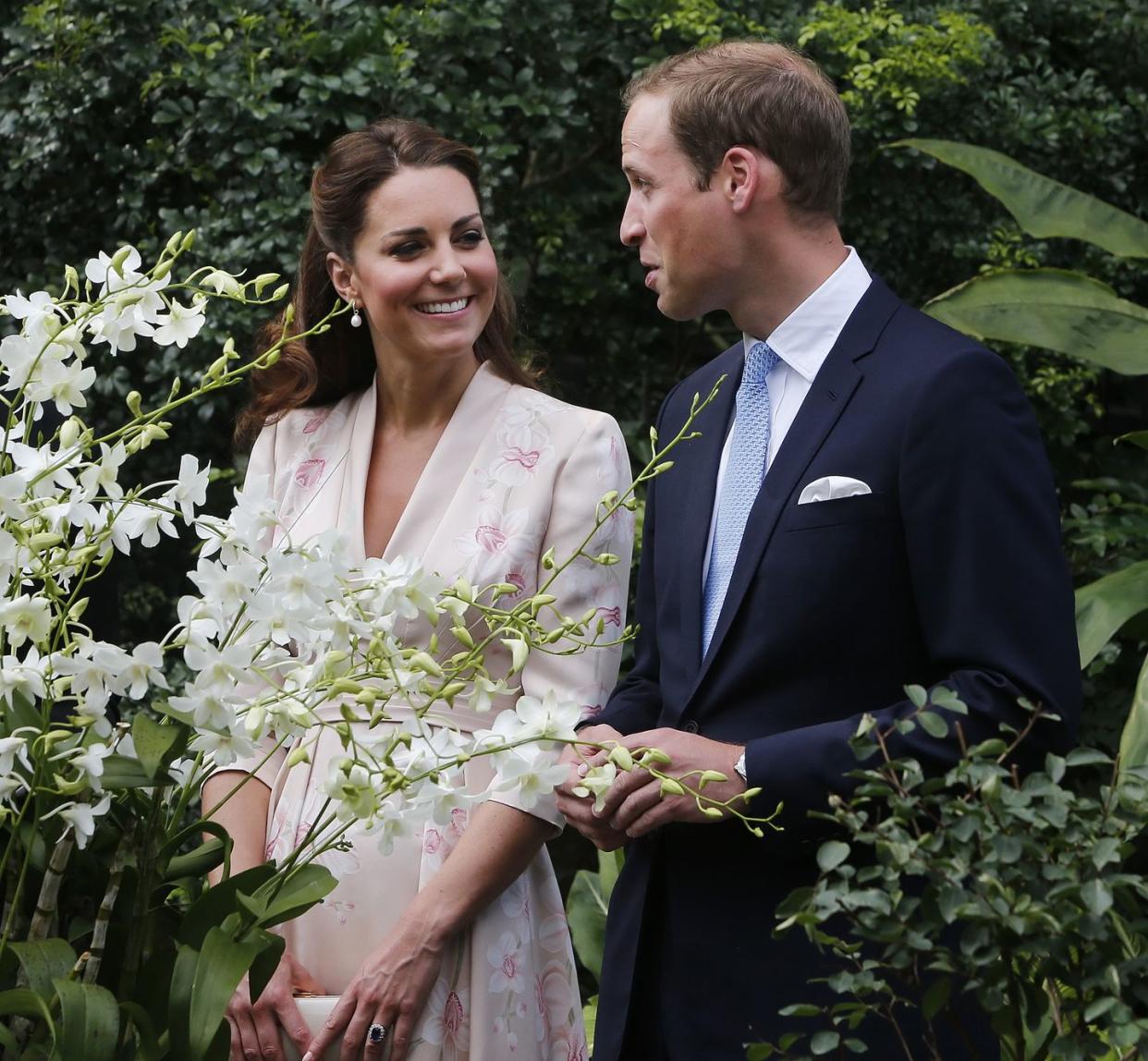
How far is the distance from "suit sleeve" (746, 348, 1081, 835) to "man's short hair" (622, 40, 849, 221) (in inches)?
16.2

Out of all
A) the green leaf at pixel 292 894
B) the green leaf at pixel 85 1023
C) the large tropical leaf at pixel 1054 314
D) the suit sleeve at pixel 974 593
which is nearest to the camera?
the green leaf at pixel 85 1023

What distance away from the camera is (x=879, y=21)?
14.8ft

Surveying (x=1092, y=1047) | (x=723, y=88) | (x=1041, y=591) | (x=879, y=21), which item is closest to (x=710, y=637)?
(x=1041, y=591)

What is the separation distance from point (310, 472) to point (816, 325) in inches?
35.9

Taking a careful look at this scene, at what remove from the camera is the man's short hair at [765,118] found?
212cm

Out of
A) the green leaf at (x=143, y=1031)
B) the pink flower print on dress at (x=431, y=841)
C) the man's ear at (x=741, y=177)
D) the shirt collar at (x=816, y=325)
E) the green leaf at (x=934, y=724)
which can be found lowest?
the pink flower print on dress at (x=431, y=841)

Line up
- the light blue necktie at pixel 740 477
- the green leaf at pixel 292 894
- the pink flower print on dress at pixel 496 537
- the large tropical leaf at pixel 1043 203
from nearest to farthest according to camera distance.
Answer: the green leaf at pixel 292 894 < the light blue necktie at pixel 740 477 < the pink flower print on dress at pixel 496 537 < the large tropical leaf at pixel 1043 203

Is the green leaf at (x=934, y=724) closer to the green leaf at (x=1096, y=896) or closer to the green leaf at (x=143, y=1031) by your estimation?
the green leaf at (x=1096, y=896)

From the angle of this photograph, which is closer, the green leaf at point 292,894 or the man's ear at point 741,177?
the green leaf at point 292,894

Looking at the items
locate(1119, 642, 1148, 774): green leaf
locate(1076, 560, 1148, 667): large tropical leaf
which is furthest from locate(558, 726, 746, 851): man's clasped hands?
locate(1076, 560, 1148, 667): large tropical leaf

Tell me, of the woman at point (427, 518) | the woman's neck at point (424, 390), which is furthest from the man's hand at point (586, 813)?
the woman's neck at point (424, 390)

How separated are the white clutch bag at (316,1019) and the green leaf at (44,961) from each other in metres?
0.83

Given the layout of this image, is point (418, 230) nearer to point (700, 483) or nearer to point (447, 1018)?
point (700, 483)

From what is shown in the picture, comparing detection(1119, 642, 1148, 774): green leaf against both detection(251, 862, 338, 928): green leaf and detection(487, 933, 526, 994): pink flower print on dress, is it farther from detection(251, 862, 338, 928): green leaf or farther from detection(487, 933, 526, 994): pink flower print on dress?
detection(251, 862, 338, 928): green leaf
